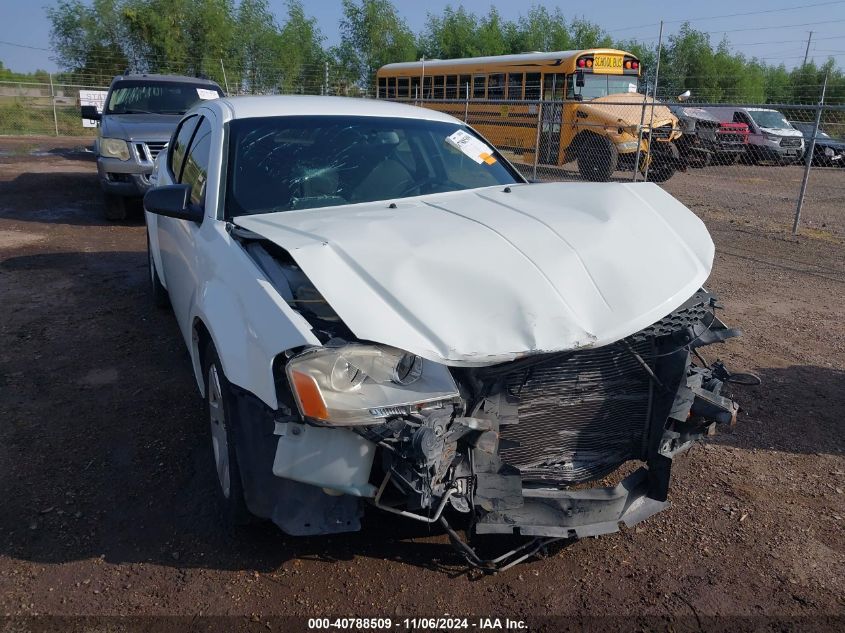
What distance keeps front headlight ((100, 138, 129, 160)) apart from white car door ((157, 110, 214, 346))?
439 cm

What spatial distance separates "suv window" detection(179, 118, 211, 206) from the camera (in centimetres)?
378

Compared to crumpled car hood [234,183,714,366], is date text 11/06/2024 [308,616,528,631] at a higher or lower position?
lower

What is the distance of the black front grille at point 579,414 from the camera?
108 inches

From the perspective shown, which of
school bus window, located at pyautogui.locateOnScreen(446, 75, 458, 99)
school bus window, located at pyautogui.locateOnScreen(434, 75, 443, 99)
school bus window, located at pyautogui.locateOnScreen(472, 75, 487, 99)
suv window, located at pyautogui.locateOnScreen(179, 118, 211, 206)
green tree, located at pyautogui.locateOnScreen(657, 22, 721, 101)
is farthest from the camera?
green tree, located at pyautogui.locateOnScreen(657, 22, 721, 101)

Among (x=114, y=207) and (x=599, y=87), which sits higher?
(x=599, y=87)

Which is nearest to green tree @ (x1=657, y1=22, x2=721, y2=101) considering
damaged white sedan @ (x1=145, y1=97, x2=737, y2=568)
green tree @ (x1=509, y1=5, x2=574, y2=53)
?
green tree @ (x1=509, y1=5, x2=574, y2=53)

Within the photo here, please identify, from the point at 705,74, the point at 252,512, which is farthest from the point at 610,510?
the point at 705,74

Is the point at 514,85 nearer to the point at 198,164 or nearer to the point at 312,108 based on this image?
the point at 312,108

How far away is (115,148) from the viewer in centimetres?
916

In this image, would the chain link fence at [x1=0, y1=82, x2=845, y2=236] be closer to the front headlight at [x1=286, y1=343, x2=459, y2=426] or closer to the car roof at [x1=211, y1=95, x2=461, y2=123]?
the car roof at [x1=211, y1=95, x2=461, y2=123]

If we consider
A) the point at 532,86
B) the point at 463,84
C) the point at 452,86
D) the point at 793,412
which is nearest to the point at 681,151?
the point at 532,86

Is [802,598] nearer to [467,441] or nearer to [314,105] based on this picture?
[467,441]

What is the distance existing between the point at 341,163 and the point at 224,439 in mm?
1666

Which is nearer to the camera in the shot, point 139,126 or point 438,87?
point 139,126
